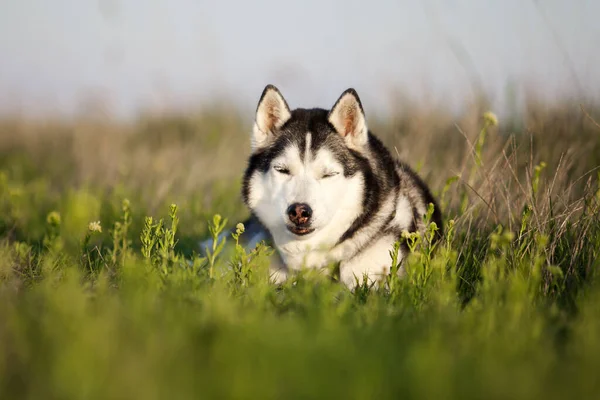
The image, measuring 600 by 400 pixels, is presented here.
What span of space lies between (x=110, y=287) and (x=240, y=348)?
1659 mm

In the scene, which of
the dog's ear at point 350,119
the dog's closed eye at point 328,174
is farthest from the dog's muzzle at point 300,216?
the dog's ear at point 350,119

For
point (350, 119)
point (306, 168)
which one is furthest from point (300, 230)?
point (350, 119)

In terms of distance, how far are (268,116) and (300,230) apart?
1.04m

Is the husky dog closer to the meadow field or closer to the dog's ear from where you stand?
the dog's ear

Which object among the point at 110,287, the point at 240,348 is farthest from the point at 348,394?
the point at 110,287

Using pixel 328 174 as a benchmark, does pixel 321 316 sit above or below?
below

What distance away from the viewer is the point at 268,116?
16.2 feet

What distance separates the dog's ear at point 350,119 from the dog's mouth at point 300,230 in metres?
0.79

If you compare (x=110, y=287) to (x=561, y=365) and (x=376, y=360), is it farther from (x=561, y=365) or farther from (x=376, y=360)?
(x=561, y=365)

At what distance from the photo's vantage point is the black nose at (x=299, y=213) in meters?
4.25

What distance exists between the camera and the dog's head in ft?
14.3

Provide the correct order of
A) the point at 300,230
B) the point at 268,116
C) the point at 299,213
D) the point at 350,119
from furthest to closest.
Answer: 1. the point at 268,116
2. the point at 350,119
3. the point at 300,230
4. the point at 299,213

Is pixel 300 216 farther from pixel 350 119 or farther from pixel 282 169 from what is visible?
pixel 350 119

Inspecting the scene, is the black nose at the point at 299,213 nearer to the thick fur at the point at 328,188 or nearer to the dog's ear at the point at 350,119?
the thick fur at the point at 328,188
